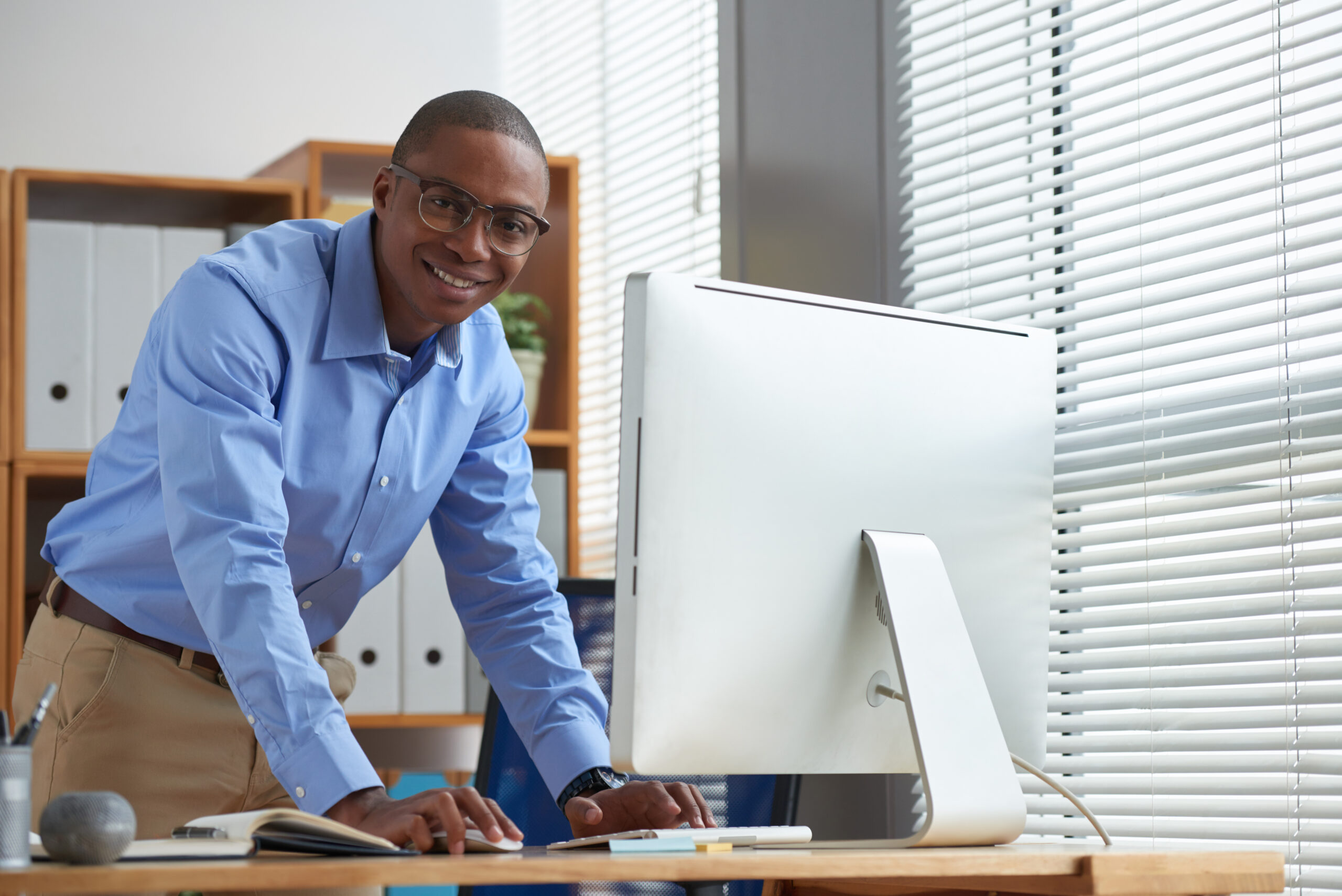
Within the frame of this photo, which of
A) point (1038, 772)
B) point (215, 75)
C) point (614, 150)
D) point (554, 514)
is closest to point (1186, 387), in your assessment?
point (1038, 772)

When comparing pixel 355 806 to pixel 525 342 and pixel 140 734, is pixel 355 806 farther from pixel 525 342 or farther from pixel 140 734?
pixel 525 342

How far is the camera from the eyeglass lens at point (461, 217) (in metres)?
1.48

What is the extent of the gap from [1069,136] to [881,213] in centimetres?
40

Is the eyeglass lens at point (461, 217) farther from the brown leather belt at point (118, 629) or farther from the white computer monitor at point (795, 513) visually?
the brown leather belt at point (118, 629)

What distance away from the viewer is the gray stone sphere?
839 millimetres

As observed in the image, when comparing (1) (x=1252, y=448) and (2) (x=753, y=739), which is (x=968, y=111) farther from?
(2) (x=753, y=739)

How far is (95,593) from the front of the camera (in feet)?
5.29

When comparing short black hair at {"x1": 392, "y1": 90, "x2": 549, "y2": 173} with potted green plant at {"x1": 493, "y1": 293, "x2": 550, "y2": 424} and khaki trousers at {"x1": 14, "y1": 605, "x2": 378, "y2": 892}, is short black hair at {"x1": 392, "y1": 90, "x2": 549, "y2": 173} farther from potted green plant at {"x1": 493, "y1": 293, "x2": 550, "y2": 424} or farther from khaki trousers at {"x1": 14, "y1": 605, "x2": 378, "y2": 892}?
potted green plant at {"x1": 493, "y1": 293, "x2": 550, "y2": 424}

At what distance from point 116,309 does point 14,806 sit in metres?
2.12

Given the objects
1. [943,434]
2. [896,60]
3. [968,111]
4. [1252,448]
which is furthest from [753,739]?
[896,60]

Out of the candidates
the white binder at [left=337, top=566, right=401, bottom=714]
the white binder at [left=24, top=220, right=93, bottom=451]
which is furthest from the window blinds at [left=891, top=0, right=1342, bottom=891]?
the white binder at [left=24, top=220, right=93, bottom=451]

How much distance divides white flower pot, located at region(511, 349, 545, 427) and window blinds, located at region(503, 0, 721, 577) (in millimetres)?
158

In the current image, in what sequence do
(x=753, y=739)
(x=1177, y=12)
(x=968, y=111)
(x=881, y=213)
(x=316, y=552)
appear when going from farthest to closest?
1. (x=881, y=213)
2. (x=968, y=111)
3. (x=1177, y=12)
4. (x=316, y=552)
5. (x=753, y=739)

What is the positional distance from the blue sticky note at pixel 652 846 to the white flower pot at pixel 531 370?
205cm
